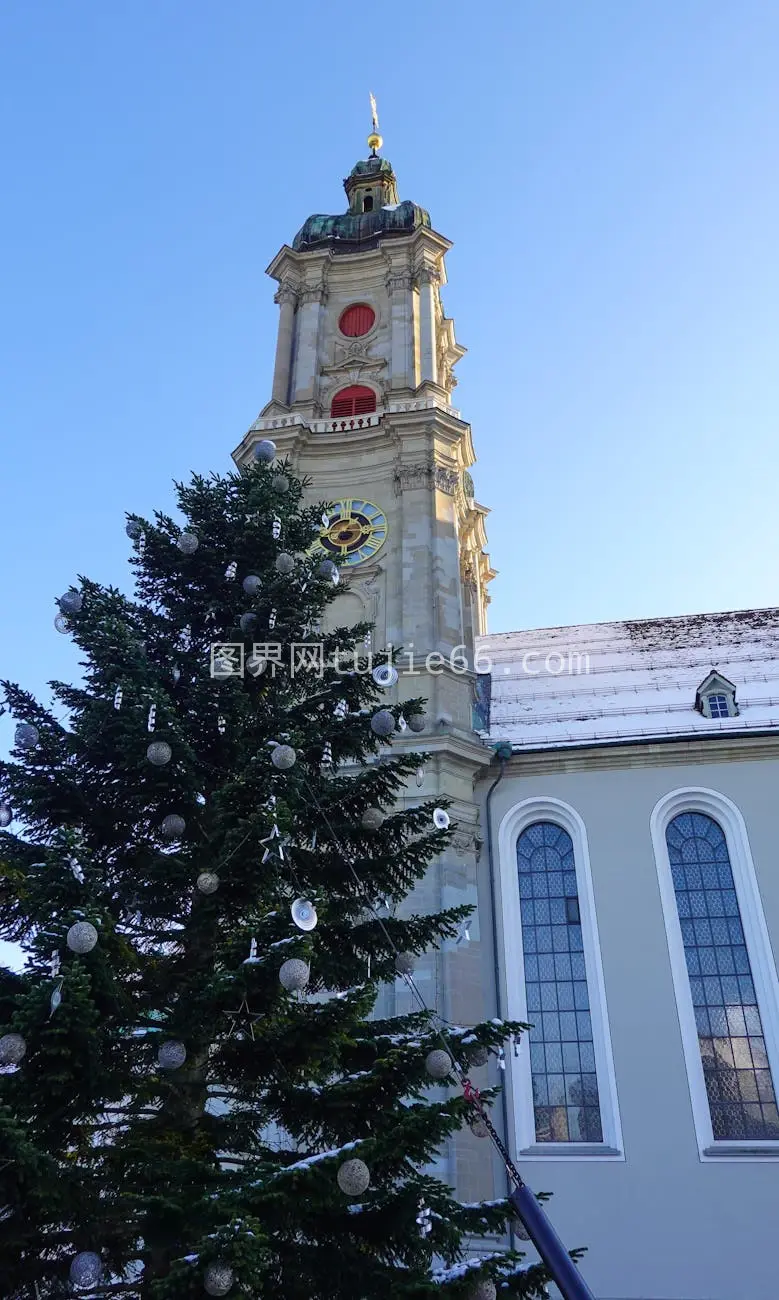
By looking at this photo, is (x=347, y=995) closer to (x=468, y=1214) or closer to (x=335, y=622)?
(x=468, y=1214)

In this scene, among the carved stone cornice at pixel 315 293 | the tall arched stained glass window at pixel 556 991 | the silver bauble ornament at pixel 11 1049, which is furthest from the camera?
the carved stone cornice at pixel 315 293

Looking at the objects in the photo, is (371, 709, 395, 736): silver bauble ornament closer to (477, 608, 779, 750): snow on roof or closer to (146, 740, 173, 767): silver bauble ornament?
(146, 740, 173, 767): silver bauble ornament

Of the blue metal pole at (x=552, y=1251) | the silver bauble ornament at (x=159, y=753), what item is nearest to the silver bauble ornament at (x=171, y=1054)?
the silver bauble ornament at (x=159, y=753)

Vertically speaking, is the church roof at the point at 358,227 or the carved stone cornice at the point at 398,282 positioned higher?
the church roof at the point at 358,227

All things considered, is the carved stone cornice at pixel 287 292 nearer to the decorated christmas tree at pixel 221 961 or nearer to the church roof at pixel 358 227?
the church roof at pixel 358 227

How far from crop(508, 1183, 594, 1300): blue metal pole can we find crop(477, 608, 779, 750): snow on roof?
1323 cm

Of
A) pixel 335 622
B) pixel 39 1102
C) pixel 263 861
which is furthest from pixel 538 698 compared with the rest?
pixel 39 1102

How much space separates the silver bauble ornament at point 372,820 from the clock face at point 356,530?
43.3 ft

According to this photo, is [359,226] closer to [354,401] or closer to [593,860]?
[354,401]

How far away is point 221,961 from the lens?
697cm

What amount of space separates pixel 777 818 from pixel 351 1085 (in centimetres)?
1263

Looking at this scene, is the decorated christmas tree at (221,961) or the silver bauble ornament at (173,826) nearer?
the decorated christmas tree at (221,961)

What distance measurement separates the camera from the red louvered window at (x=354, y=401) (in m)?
25.1

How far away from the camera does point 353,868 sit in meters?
8.80
